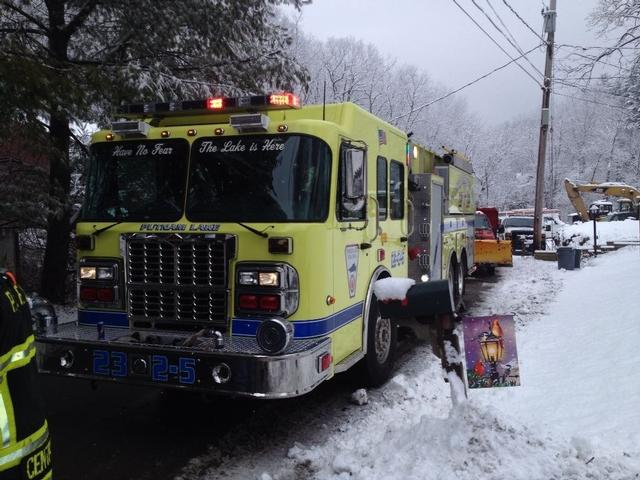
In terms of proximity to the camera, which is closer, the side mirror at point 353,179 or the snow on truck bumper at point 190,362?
the snow on truck bumper at point 190,362

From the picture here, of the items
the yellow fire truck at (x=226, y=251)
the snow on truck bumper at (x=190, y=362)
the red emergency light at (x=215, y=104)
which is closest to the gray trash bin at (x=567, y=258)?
the yellow fire truck at (x=226, y=251)

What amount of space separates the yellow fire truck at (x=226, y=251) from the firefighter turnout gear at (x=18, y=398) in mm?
2083

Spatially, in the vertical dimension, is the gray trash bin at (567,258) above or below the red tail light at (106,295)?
below

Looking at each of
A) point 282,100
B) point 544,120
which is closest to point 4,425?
point 282,100

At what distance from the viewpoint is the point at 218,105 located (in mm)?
4992

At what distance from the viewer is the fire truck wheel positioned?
5.66 metres

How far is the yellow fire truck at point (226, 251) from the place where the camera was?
13.7 feet

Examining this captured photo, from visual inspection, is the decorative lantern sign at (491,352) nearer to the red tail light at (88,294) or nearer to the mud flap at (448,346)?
the mud flap at (448,346)

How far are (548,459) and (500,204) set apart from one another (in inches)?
2241

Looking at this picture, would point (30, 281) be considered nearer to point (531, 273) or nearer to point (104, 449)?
point (104, 449)

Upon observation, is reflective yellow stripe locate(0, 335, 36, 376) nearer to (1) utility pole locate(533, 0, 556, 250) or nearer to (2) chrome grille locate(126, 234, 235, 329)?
(2) chrome grille locate(126, 234, 235, 329)

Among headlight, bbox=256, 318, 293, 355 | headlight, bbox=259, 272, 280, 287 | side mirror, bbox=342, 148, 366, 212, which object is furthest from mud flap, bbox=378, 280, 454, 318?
headlight, bbox=256, 318, 293, 355

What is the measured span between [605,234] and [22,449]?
30142mm

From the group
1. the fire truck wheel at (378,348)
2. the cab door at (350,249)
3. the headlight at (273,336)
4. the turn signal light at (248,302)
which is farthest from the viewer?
the fire truck wheel at (378,348)
